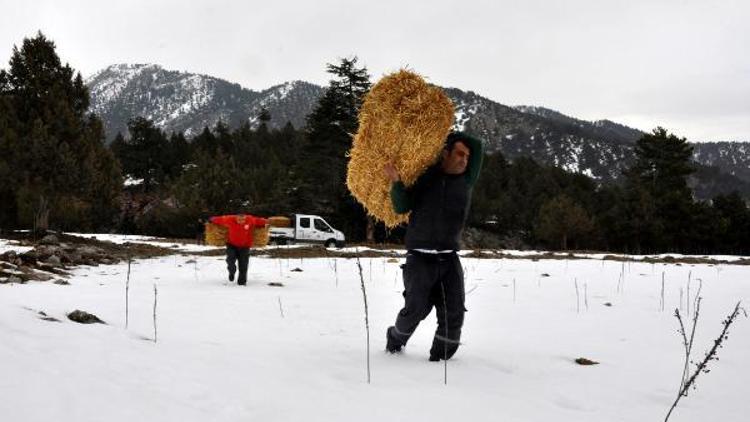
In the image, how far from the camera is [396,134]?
14.4ft

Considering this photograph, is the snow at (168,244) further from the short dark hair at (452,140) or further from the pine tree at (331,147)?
the short dark hair at (452,140)

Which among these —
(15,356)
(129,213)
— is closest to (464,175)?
(15,356)

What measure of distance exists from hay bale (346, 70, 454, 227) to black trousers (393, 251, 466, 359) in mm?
626

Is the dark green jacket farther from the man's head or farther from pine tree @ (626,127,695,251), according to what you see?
pine tree @ (626,127,695,251)

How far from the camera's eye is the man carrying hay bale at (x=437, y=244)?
419 centimetres

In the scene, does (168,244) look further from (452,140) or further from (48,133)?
(452,140)

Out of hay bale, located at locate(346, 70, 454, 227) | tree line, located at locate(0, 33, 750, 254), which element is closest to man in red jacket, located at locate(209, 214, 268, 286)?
tree line, located at locate(0, 33, 750, 254)

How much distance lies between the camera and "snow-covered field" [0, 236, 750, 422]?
255 cm

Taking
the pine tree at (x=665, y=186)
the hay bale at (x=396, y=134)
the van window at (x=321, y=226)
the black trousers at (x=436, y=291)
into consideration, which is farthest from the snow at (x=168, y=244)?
the pine tree at (x=665, y=186)

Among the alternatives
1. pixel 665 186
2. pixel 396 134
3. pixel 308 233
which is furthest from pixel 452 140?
pixel 665 186

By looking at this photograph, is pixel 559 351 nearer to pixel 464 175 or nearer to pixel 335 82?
pixel 464 175

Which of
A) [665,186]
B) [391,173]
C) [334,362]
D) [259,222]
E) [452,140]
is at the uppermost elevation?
[665,186]

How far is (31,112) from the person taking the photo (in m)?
24.4

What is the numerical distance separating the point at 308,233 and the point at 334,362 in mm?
26279
